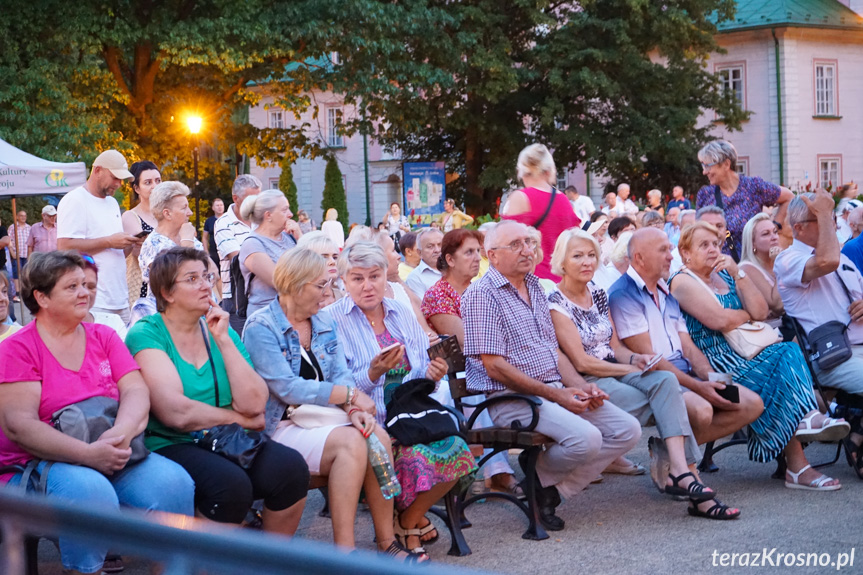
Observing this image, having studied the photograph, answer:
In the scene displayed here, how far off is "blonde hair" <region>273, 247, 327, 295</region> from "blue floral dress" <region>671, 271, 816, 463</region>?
2711mm

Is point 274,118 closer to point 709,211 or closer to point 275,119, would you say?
point 275,119

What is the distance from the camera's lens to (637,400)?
5.92m

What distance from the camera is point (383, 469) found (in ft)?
15.6

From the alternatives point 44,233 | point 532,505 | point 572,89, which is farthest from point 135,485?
point 572,89

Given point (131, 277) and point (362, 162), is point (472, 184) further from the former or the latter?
point (131, 277)

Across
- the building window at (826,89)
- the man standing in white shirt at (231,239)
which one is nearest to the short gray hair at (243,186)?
the man standing in white shirt at (231,239)

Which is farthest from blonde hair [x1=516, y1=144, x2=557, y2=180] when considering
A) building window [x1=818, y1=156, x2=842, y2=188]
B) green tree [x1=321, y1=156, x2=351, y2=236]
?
green tree [x1=321, y1=156, x2=351, y2=236]

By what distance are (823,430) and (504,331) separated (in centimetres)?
207

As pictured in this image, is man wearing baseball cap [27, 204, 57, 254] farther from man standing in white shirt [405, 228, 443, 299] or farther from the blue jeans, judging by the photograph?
the blue jeans

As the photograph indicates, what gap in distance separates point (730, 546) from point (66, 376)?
3.24 meters

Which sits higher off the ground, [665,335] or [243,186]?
[243,186]

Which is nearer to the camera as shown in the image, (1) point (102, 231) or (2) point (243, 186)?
(1) point (102, 231)

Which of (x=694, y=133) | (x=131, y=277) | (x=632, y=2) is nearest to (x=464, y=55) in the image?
(x=632, y=2)

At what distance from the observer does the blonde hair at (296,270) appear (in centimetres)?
502
